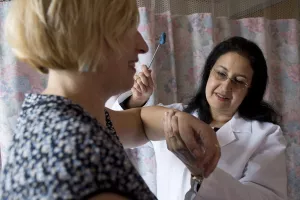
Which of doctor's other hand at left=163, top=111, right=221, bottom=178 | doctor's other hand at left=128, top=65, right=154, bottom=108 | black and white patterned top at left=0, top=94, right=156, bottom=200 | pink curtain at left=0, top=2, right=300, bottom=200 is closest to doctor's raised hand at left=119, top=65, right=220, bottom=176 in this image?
doctor's other hand at left=163, top=111, right=221, bottom=178

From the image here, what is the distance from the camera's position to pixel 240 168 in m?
1.04

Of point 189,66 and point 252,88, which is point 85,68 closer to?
point 252,88

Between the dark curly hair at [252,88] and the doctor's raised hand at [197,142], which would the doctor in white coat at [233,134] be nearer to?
the dark curly hair at [252,88]

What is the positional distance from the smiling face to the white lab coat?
2.6 inches

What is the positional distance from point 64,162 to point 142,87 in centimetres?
70

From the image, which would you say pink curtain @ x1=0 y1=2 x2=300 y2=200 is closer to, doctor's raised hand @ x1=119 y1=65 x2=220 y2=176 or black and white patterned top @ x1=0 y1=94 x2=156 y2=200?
doctor's raised hand @ x1=119 y1=65 x2=220 y2=176

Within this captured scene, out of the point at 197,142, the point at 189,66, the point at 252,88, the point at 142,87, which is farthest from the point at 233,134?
the point at 189,66

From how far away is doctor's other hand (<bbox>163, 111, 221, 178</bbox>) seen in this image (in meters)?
0.66

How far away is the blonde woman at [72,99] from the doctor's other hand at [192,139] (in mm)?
177

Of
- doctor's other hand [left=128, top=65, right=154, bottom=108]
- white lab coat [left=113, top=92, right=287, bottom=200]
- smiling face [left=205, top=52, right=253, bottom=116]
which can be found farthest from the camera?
smiling face [left=205, top=52, right=253, bottom=116]

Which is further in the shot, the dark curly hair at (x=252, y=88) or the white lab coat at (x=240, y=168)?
the dark curly hair at (x=252, y=88)

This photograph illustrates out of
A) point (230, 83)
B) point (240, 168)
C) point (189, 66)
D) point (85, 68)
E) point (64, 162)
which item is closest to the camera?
point (64, 162)

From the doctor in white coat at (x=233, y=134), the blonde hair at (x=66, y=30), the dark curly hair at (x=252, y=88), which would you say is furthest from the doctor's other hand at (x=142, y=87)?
the blonde hair at (x=66, y=30)

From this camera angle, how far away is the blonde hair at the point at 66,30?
434mm
